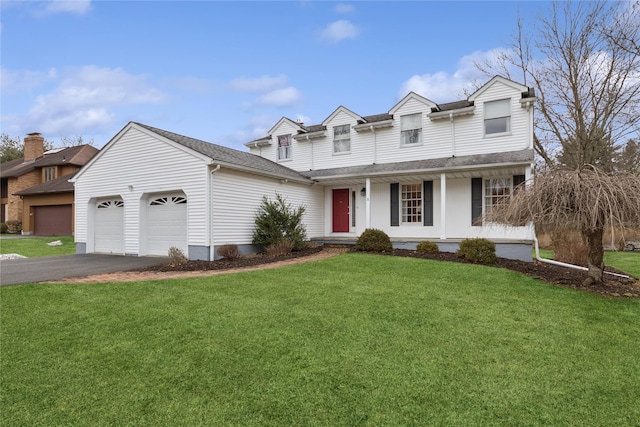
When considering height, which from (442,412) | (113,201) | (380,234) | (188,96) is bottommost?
(442,412)

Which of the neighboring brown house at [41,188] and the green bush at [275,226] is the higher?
the neighboring brown house at [41,188]

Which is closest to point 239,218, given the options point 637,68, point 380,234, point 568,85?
point 380,234

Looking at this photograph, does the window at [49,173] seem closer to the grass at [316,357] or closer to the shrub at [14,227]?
the shrub at [14,227]

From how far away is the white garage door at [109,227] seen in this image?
13.9m

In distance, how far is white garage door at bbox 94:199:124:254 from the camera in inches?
546

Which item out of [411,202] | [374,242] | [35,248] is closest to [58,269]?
[374,242]

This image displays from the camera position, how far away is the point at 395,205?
14992 mm

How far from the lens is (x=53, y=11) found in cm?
1127

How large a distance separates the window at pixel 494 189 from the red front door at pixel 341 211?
19.4 feet

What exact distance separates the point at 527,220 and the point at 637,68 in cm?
1501

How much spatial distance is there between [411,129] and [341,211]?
4.80 metres

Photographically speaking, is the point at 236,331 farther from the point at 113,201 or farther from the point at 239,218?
the point at 113,201

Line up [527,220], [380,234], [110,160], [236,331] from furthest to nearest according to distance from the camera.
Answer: [110,160] → [380,234] → [527,220] → [236,331]

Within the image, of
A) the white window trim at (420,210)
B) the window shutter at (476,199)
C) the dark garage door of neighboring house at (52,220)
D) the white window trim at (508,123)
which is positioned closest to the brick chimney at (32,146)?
the dark garage door of neighboring house at (52,220)
